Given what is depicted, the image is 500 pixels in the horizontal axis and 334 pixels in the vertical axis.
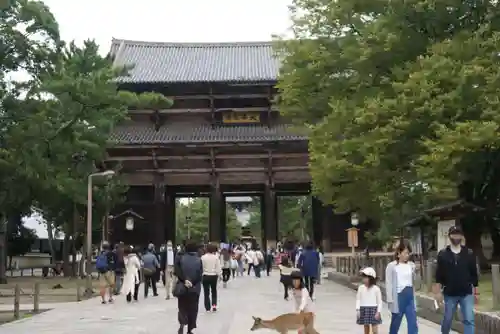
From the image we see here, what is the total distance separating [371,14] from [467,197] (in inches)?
257

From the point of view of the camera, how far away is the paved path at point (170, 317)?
41.4ft

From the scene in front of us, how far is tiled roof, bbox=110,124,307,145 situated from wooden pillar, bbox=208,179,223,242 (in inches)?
111

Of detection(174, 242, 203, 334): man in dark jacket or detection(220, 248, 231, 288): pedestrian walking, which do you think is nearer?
detection(174, 242, 203, 334): man in dark jacket

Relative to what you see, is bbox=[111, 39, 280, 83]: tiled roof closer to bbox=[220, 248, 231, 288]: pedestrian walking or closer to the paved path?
bbox=[220, 248, 231, 288]: pedestrian walking

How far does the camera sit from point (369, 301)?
9.63 m

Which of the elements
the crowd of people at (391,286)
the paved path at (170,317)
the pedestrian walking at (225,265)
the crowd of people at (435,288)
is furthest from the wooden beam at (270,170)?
the crowd of people at (435,288)

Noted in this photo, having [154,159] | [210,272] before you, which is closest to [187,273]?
[210,272]

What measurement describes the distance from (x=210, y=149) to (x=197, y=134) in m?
1.52

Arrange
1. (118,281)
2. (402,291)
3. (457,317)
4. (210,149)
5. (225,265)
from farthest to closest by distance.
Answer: (210,149) → (225,265) → (118,281) → (457,317) → (402,291)

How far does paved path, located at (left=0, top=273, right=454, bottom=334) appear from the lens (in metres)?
12.6

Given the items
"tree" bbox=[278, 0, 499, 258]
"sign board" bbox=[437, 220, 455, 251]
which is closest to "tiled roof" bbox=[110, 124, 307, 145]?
"tree" bbox=[278, 0, 499, 258]

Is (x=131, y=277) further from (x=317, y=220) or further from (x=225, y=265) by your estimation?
(x=317, y=220)

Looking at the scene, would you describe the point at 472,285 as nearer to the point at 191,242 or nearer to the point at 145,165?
the point at 191,242

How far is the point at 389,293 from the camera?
32.4 feet
